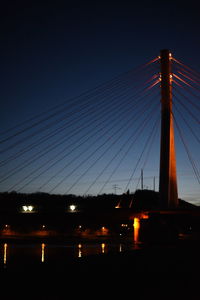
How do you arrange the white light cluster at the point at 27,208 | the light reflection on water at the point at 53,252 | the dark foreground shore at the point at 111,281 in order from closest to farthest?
the dark foreground shore at the point at 111,281 < the light reflection on water at the point at 53,252 < the white light cluster at the point at 27,208

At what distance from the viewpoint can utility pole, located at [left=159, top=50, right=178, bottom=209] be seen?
29.6 metres

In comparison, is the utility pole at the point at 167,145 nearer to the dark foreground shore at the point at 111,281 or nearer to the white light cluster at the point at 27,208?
the dark foreground shore at the point at 111,281

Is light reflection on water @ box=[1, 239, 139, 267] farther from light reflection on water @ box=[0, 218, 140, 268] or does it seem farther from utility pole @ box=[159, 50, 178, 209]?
utility pole @ box=[159, 50, 178, 209]

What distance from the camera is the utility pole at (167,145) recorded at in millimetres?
29614

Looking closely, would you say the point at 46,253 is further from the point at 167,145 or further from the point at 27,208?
the point at 167,145

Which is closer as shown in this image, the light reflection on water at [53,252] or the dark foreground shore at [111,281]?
the dark foreground shore at [111,281]

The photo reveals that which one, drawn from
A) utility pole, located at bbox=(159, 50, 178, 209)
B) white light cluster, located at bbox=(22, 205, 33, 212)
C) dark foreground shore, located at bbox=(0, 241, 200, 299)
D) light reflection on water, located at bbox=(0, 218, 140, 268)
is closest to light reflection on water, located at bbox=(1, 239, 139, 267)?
light reflection on water, located at bbox=(0, 218, 140, 268)

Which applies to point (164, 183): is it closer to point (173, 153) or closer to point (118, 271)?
point (173, 153)

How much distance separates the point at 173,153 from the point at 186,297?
1952 centimetres

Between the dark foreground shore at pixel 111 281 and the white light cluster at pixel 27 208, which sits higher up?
the white light cluster at pixel 27 208

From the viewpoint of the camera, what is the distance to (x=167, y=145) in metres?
30.1

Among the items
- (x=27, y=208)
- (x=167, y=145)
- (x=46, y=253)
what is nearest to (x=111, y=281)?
(x=167, y=145)

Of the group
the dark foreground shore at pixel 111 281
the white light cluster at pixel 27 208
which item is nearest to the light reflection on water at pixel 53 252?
the white light cluster at pixel 27 208

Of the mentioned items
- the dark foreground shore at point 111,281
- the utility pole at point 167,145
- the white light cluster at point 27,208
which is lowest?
the dark foreground shore at point 111,281
